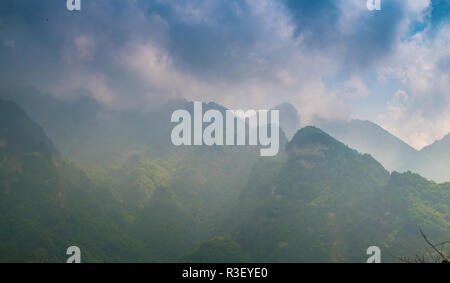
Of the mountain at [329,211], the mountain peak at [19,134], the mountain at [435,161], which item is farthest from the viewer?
the mountain at [435,161]

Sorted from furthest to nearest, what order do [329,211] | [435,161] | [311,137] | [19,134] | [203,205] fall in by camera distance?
[435,161], [203,205], [311,137], [19,134], [329,211]

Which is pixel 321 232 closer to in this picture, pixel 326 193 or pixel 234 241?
pixel 326 193

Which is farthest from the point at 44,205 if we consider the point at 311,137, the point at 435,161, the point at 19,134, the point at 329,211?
the point at 435,161

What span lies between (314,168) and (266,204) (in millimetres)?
20083

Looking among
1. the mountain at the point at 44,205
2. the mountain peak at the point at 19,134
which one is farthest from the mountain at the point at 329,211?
the mountain peak at the point at 19,134

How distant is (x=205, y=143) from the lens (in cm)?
15812

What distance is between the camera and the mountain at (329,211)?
69.6m

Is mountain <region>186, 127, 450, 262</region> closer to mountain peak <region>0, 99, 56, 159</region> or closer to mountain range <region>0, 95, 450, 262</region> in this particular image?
mountain range <region>0, 95, 450, 262</region>

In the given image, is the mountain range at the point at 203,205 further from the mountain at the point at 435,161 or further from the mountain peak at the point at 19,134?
the mountain at the point at 435,161

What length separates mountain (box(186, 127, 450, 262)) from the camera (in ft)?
228

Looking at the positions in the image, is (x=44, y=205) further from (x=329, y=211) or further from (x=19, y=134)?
(x=329, y=211)

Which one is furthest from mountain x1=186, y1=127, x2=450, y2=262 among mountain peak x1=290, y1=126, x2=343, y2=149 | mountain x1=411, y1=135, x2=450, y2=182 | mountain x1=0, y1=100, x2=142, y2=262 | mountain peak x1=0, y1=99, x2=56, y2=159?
mountain x1=411, y1=135, x2=450, y2=182

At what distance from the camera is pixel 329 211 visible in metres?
86.2
